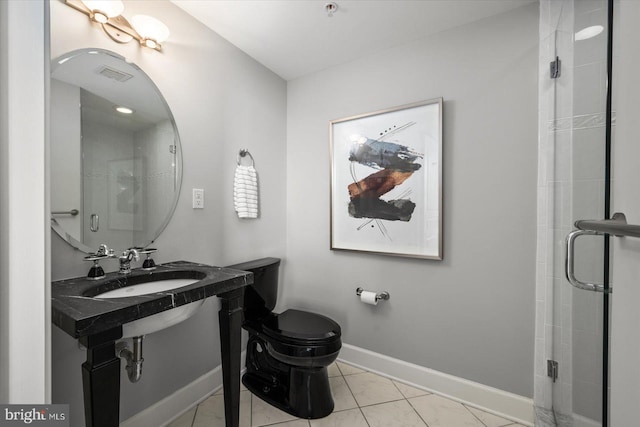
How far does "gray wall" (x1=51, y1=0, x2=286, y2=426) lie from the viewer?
1163 millimetres

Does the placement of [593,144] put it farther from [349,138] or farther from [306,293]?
[306,293]

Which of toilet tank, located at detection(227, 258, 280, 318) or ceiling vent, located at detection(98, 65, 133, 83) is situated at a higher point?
ceiling vent, located at detection(98, 65, 133, 83)

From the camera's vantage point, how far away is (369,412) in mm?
1601

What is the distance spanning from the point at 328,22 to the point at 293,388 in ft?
7.02

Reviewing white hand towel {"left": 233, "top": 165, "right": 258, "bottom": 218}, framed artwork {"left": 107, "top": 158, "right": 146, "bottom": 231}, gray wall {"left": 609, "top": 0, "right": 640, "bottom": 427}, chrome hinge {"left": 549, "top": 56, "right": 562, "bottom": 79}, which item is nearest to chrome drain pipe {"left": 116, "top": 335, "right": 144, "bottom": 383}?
framed artwork {"left": 107, "top": 158, "right": 146, "bottom": 231}

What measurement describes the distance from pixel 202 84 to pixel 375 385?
7.19 feet

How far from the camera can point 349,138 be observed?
6.76 ft

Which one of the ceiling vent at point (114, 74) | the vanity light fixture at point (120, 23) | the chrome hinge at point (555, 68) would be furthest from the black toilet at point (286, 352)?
the chrome hinge at point (555, 68)

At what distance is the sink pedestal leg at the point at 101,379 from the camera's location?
0.82 meters

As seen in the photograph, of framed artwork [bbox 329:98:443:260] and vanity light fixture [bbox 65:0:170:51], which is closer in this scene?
vanity light fixture [bbox 65:0:170:51]

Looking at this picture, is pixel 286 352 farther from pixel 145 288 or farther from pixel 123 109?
pixel 123 109

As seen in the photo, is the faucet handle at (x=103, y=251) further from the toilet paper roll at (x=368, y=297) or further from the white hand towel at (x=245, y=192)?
the toilet paper roll at (x=368, y=297)

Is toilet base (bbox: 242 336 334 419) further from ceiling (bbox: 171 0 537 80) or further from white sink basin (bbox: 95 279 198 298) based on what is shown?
ceiling (bbox: 171 0 537 80)

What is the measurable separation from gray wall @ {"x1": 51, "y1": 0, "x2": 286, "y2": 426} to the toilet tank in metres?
0.19
